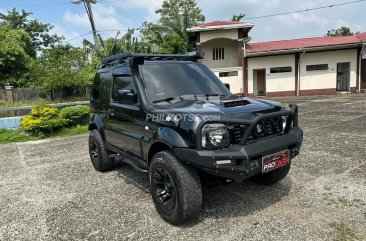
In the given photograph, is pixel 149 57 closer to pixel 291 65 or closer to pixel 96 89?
pixel 96 89

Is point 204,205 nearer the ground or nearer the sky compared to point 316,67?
nearer the ground

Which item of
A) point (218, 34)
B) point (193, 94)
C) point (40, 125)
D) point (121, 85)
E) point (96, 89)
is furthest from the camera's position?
point (218, 34)

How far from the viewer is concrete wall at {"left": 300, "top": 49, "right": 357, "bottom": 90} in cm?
2159

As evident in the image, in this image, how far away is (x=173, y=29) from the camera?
90.9 ft

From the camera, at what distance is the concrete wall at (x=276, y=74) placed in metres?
22.2

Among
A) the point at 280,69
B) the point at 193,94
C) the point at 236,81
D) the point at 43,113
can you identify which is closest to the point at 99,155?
the point at 193,94

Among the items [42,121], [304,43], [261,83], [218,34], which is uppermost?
[218,34]

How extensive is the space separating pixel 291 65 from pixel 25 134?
18.3 metres

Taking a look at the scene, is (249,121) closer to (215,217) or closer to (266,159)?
(266,159)

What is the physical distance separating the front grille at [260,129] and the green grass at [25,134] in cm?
854

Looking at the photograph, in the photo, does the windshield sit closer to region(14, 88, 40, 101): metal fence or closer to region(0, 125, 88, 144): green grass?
region(0, 125, 88, 144): green grass

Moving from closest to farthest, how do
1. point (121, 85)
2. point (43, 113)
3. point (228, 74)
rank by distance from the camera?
point (121, 85) < point (43, 113) < point (228, 74)

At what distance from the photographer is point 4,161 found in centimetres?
741

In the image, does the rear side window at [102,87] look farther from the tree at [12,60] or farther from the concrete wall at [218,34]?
the tree at [12,60]
